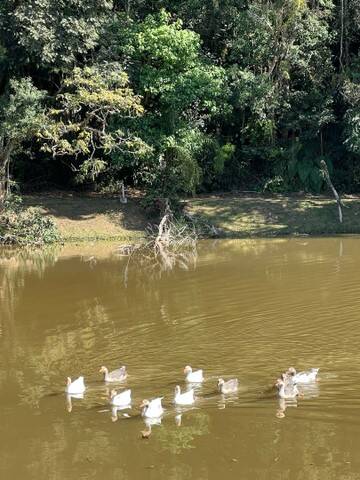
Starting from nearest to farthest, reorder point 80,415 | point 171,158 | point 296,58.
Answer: point 80,415 < point 171,158 < point 296,58

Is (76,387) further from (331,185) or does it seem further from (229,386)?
(331,185)

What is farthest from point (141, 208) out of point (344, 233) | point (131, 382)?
point (131, 382)

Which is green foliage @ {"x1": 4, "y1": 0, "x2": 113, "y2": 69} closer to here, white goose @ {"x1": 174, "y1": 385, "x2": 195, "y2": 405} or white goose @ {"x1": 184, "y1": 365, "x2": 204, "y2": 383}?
white goose @ {"x1": 184, "y1": 365, "x2": 204, "y2": 383}

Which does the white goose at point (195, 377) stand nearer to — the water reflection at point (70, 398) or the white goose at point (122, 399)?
the white goose at point (122, 399)

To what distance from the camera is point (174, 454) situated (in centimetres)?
785

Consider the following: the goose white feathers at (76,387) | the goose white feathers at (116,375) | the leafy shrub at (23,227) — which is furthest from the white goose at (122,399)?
the leafy shrub at (23,227)

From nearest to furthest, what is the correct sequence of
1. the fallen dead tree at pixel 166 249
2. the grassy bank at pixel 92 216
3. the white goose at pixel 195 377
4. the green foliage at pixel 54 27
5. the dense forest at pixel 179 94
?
the white goose at pixel 195 377 < the fallen dead tree at pixel 166 249 < the green foliage at pixel 54 27 < the dense forest at pixel 179 94 < the grassy bank at pixel 92 216

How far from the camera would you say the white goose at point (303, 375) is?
31.8 ft

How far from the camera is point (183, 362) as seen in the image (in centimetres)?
1127

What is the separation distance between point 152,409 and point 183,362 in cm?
249

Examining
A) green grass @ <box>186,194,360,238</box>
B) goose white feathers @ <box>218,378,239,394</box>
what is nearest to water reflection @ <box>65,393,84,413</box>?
goose white feathers @ <box>218,378,239,394</box>

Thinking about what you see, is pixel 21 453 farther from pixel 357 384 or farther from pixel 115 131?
pixel 115 131

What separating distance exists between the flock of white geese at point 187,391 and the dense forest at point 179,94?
16.7 meters

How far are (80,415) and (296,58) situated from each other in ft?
84.0
